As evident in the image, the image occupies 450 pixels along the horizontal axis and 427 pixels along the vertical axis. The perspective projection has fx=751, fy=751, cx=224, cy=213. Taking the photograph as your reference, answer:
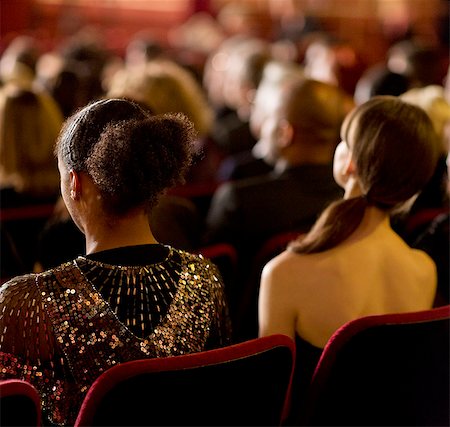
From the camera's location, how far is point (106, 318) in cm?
142

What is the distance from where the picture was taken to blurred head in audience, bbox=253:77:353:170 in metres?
2.80

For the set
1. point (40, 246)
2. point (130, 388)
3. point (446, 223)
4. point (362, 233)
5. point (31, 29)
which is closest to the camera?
point (130, 388)

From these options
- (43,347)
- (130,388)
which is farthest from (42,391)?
(130,388)

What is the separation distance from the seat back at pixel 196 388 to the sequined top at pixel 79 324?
140 millimetres

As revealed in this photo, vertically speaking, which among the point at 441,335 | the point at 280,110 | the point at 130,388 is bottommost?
the point at 441,335

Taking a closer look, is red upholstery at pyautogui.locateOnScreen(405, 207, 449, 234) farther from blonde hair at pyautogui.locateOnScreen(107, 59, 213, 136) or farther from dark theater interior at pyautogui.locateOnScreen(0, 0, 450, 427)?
blonde hair at pyautogui.locateOnScreen(107, 59, 213, 136)

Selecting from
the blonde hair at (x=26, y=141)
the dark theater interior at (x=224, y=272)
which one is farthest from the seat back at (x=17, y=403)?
the blonde hair at (x=26, y=141)

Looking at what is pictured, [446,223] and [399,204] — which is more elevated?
[399,204]

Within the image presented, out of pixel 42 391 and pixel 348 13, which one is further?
pixel 348 13

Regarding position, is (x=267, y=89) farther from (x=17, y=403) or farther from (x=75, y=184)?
(x=17, y=403)

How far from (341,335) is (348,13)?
464 inches

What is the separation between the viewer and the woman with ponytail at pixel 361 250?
73.2 inches

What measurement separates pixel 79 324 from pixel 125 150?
339 millimetres

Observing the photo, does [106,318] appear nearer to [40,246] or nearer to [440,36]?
[40,246]
